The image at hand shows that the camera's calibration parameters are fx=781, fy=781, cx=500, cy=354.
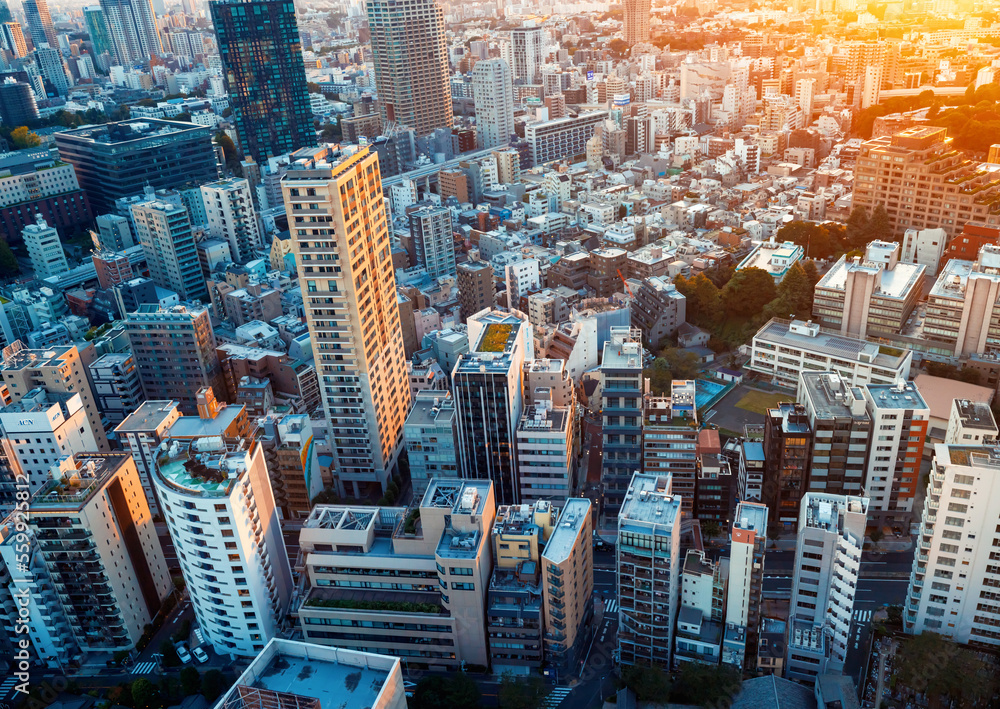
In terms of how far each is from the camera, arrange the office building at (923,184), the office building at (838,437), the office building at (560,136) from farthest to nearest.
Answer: the office building at (560,136) → the office building at (923,184) → the office building at (838,437)

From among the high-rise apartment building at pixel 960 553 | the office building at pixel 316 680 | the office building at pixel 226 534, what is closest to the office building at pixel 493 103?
the office building at pixel 226 534

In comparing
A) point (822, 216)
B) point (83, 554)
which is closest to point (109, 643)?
point (83, 554)

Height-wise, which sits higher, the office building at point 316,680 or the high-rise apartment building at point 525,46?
the high-rise apartment building at point 525,46

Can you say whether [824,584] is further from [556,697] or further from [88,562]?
[88,562]

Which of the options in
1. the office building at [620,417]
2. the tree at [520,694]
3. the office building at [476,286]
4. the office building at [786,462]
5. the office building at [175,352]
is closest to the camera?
the tree at [520,694]

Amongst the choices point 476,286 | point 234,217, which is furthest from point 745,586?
point 234,217

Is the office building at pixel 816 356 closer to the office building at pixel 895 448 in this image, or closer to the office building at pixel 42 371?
the office building at pixel 895 448

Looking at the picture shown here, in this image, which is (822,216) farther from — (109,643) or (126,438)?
(109,643)
